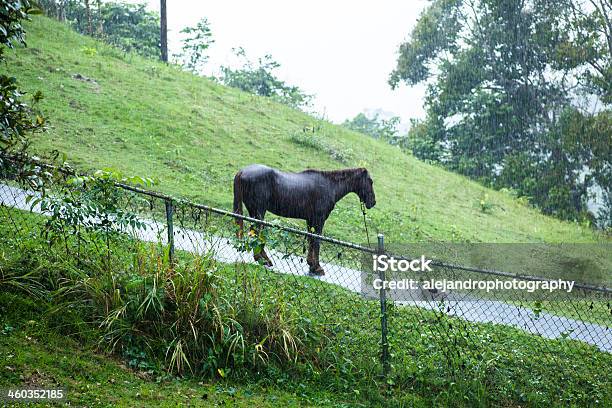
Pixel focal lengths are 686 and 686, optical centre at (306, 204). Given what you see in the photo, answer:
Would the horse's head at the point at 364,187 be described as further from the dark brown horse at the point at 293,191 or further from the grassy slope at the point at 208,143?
the grassy slope at the point at 208,143

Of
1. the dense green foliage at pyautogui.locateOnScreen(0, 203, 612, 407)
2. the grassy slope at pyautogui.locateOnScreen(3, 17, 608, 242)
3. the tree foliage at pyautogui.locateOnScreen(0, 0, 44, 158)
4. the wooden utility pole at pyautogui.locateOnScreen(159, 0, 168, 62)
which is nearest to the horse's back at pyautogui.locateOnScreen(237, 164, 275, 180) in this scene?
the grassy slope at pyautogui.locateOnScreen(3, 17, 608, 242)

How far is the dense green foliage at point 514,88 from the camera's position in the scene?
104 ft

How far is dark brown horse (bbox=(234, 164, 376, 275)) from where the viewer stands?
11219 mm

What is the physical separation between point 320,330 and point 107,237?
2399 mm

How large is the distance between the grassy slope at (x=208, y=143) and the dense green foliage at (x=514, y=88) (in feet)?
28.5

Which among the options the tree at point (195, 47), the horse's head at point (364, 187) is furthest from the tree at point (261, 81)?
the horse's head at point (364, 187)

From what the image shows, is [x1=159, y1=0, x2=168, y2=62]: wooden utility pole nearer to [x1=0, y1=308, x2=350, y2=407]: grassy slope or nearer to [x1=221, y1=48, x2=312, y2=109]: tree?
[x1=221, y1=48, x2=312, y2=109]: tree

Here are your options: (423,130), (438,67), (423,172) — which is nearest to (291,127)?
(423,172)

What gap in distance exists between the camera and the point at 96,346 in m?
6.34

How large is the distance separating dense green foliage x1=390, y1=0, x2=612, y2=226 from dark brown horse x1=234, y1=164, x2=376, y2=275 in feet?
68.7

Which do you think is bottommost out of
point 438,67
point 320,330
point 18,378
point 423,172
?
point 18,378

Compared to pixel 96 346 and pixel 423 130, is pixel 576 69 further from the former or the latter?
pixel 96 346

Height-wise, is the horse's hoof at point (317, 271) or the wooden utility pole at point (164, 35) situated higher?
the wooden utility pole at point (164, 35)

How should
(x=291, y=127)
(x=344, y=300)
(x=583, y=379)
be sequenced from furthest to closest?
(x=291, y=127), (x=344, y=300), (x=583, y=379)
